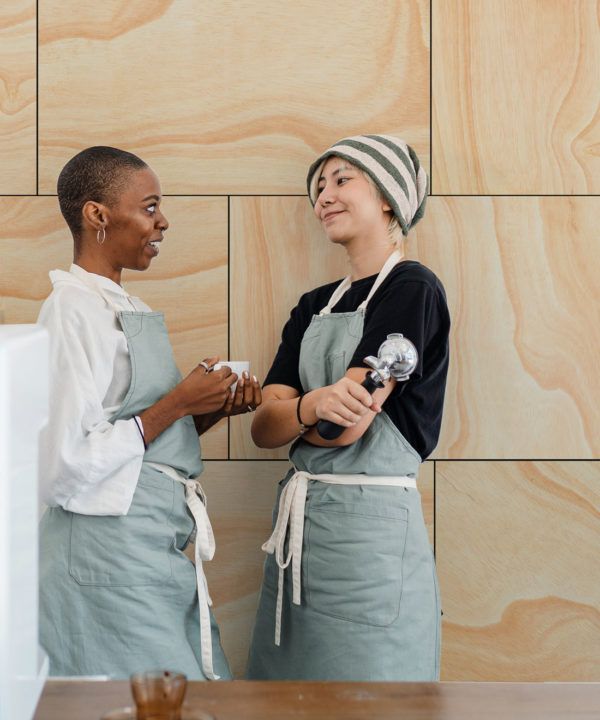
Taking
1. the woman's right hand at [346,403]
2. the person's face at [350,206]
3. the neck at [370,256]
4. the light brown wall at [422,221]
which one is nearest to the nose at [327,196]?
the person's face at [350,206]

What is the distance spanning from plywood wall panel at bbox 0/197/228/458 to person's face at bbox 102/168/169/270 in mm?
279

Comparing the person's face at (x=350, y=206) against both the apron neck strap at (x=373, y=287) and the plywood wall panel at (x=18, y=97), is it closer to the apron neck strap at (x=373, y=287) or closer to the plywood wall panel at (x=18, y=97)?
the apron neck strap at (x=373, y=287)

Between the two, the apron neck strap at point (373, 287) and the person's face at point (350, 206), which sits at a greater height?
the person's face at point (350, 206)

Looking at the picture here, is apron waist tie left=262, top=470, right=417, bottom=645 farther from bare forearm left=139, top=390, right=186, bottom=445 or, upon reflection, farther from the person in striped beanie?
bare forearm left=139, top=390, right=186, bottom=445

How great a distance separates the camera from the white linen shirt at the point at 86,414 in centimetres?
145

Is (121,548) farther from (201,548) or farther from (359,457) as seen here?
(359,457)

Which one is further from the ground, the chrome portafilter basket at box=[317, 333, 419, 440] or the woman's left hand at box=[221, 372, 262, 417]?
the chrome portafilter basket at box=[317, 333, 419, 440]

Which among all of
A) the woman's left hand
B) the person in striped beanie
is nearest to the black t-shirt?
the person in striped beanie

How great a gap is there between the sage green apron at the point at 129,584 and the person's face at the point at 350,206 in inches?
18.8

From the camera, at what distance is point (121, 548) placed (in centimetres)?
151

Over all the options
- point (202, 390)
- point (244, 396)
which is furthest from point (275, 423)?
point (202, 390)

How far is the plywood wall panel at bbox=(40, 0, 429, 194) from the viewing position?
6.42ft

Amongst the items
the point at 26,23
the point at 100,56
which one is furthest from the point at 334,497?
the point at 26,23

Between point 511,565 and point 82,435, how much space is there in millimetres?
1091
